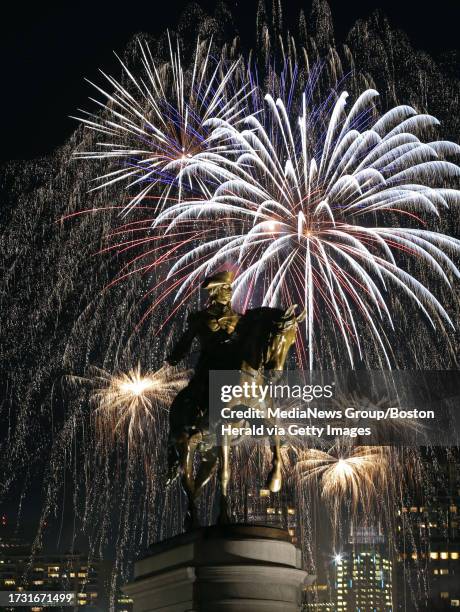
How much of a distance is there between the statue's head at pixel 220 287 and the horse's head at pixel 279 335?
156 centimetres

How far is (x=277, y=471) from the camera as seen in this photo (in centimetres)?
1541

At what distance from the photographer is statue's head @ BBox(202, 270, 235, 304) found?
17.1 metres

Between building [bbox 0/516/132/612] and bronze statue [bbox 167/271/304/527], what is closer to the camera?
bronze statue [bbox 167/271/304/527]

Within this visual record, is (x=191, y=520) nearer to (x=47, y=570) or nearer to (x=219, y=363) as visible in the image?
(x=219, y=363)

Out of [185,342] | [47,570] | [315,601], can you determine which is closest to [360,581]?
[47,570]

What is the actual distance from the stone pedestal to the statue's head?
404 cm

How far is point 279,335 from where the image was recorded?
15711 mm

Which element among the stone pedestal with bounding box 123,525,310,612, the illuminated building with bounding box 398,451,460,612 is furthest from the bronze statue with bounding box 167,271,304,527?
the illuminated building with bounding box 398,451,460,612

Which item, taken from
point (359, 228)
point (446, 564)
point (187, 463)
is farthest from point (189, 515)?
point (446, 564)

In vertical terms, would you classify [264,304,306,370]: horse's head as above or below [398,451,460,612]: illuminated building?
below

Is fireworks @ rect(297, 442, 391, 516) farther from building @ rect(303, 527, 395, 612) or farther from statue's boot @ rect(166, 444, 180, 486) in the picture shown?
building @ rect(303, 527, 395, 612)

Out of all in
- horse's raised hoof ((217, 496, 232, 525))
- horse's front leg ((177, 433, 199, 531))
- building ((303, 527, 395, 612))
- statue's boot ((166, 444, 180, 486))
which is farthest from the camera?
building ((303, 527, 395, 612))

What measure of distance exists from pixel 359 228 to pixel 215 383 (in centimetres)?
1214

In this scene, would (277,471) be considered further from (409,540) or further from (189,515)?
(409,540)
